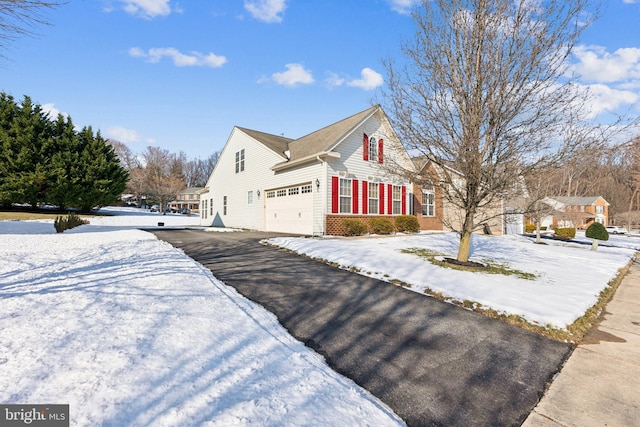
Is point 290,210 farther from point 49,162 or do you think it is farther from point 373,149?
point 49,162

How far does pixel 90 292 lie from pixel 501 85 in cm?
900

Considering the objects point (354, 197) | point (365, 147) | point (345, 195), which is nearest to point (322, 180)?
point (345, 195)

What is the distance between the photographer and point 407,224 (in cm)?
1659

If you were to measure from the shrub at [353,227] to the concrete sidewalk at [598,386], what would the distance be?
33.7ft

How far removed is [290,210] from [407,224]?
6.70m

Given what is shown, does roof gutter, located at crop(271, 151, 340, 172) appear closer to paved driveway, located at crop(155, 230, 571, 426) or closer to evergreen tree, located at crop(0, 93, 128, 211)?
paved driveway, located at crop(155, 230, 571, 426)

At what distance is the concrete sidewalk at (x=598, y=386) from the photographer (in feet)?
7.56

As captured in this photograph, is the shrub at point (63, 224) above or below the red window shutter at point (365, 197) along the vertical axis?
below

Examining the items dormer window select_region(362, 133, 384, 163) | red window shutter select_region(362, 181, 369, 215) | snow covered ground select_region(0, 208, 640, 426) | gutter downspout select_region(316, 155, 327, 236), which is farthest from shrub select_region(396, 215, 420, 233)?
snow covered ground select_region(0, 208, 640, 426)

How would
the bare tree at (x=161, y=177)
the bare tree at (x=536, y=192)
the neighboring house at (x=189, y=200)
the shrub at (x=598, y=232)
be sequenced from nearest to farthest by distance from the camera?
1. the bare tree at (x=536, y=192)
2. the shrub at (x=598, y=232)
3. the bare tree at (x=161, y=177)
4. the neighboring house at (x=189, y=200)

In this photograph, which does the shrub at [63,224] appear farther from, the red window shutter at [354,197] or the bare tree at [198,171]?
the bare tree at [198,171]

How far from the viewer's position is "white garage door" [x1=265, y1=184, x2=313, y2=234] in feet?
48.5

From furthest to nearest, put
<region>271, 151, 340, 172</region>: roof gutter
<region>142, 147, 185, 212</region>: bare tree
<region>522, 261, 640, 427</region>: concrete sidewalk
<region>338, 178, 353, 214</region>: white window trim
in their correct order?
<region>142, 147, 185, 212</region>: bare tree
<region>338, 178, 353, 214</region>: white window trim
<region>271, 151, 340, 172</region>: roof gutter
<region>522, 261, 640, 427</region>: concrete sidewalk

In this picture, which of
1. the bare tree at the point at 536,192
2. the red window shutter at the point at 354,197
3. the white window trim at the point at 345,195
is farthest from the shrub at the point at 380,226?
the bare tree at the point at 536,192
